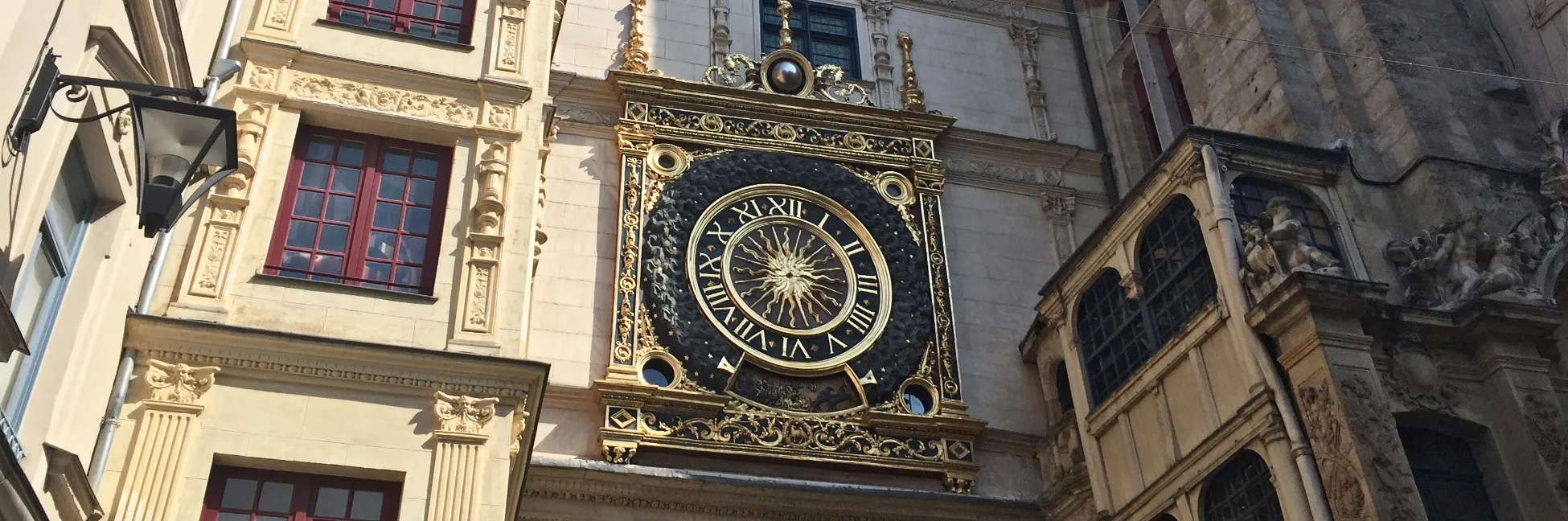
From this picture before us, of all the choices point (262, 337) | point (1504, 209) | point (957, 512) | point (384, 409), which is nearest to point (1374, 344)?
point (1504, 209)

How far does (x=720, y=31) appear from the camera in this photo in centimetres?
1706

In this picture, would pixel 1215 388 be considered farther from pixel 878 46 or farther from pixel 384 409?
pixel 878 46

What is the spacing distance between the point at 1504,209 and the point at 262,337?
10.8m

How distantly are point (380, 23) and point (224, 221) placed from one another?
2742mm

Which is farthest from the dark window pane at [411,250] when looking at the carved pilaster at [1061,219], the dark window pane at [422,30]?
the carved pilaster at [1061,219]

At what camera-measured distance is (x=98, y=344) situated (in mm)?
8555

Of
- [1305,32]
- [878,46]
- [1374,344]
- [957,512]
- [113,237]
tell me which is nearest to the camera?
[113,237]

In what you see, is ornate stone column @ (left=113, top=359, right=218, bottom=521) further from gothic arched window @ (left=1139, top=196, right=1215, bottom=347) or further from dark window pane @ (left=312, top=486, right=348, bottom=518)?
gothic arched window @ (left=1139, top=196, right=1215, bottom=347)

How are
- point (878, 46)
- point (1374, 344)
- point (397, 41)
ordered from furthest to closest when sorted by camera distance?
point (878, 46)
point (397, 41)
point (1374, 344)

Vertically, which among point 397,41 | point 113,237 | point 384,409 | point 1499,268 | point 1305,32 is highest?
point 1305,32

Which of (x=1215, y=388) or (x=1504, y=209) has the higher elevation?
(x=1504, y=209)

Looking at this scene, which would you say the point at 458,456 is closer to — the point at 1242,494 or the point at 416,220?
the point at 416,220

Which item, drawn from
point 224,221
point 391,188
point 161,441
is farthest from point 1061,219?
point 161,441

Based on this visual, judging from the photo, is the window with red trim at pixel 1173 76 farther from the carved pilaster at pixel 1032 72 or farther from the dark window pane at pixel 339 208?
the dark window pane at pixel 339 208
